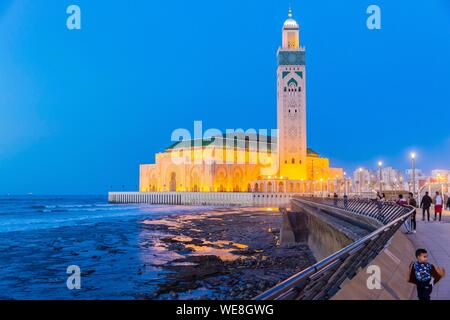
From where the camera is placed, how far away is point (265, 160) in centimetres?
11219

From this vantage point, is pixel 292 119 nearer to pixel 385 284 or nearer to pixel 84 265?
pixel 84 265

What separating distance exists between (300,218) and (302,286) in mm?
32964

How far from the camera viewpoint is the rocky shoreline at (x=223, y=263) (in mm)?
15781

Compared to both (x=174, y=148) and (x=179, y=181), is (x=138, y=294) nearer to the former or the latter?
(x=179, y=181)

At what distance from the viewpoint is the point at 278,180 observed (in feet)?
324

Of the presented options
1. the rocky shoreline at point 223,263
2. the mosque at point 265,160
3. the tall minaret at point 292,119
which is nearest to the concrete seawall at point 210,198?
the mosque at point 265,160

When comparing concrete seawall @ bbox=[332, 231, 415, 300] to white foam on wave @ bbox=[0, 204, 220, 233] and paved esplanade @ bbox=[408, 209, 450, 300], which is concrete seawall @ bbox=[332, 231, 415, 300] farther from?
white foam on wave @ bbox=[0, 204, 220, 233]

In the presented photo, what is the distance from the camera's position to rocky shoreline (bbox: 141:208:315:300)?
621 inches

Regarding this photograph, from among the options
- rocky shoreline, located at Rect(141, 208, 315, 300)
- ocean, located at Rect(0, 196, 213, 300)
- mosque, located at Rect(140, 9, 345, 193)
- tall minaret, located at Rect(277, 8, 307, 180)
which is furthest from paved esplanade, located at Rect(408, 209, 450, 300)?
tall minaret, located at Rect(277, 8, 307, 180)

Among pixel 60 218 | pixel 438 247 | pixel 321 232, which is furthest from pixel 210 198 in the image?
pixel 438 247

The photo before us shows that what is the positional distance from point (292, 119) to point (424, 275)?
3741 inches

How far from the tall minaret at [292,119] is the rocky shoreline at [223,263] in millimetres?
64765

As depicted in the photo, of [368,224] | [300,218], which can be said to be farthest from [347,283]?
[300,218]

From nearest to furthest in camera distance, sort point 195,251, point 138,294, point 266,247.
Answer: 1. point 138,294
2. point 195,251
3. point 266,247
